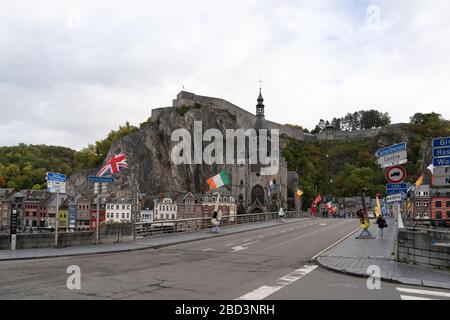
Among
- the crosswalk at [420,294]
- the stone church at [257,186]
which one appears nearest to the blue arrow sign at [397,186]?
the crosswalk at [420,294]

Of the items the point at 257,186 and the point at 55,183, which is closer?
the point at 55,183

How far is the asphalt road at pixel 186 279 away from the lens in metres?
8.36

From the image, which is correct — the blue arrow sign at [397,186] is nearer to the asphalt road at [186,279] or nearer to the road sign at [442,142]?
the road sign at [442,142]

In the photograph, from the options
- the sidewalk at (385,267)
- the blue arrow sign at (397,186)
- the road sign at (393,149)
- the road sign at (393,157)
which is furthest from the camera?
the blue arrow sign at (397,186)

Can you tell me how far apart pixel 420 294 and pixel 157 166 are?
105 m

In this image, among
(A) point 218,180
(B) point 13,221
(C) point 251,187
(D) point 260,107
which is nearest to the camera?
(B) point 13,221

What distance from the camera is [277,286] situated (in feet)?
31.1

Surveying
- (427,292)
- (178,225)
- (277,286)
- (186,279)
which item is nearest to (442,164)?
(427,292)

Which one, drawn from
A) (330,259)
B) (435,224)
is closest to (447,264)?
(330,259)

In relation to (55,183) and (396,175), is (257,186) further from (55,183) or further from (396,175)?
(396,175)

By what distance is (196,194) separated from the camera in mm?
108938

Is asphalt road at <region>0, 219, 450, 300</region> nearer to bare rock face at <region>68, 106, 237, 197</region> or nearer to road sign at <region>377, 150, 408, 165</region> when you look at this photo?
road sign at <region>377, 150, 408, 165</region>
